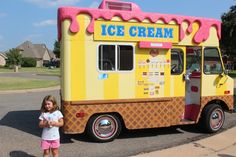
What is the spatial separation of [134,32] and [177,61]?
4.44 ft

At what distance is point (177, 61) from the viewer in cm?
930

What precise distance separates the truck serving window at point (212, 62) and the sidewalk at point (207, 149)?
5.45 ft

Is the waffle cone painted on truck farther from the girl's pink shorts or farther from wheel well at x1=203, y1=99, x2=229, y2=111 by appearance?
the girl's pink shorts

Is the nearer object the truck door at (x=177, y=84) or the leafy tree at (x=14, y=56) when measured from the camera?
the truck door at (x=177, y=84)

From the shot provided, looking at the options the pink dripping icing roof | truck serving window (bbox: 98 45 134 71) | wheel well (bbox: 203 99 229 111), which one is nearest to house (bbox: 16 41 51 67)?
wheel well (bbox: 203 99 229 111)

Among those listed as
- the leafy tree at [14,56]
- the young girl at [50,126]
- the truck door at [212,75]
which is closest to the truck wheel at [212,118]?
the truck door at [212,75]

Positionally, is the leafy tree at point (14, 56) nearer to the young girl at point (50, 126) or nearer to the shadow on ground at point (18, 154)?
the shadow on ground at point (18, 154)

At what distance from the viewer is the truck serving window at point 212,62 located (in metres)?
9.62

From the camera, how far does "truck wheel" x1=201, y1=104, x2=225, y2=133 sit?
9.60 meters

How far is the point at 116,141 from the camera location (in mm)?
8789

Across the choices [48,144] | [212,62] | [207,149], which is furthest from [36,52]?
[48,144]

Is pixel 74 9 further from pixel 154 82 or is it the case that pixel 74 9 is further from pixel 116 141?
pixel 116 141

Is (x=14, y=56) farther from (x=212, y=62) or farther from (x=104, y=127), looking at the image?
(x=104, y=127)

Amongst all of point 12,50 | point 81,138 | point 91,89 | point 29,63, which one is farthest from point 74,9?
point 29,63
